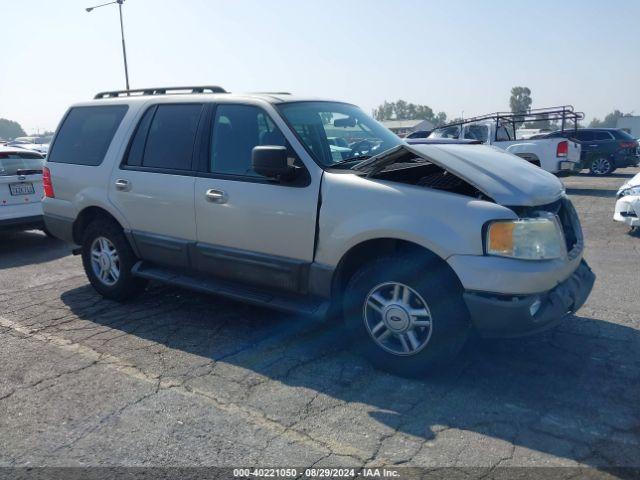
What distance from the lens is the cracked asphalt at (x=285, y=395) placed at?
2982 millimetres

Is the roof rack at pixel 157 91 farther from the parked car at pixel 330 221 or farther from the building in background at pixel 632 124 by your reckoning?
the building in background at pixel 632 124

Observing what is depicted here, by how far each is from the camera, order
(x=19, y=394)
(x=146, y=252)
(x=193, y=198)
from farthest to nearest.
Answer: (x=146, y=252) → (x=193, y=198) → (x=19, y=394)

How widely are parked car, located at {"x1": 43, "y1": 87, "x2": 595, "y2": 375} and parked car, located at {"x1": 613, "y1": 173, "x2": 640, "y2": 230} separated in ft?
14.8

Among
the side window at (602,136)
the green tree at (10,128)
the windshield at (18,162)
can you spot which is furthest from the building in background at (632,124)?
the green tree at (10,128)

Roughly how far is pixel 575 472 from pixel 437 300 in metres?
1.22

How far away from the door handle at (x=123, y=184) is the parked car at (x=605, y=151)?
1694cm

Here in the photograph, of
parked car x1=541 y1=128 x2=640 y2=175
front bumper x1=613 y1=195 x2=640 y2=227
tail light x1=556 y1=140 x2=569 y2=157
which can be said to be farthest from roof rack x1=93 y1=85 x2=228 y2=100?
parked car x1=541 y1=128 x2=640 y2=175

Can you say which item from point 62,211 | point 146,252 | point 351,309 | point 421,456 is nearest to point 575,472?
point 421,456

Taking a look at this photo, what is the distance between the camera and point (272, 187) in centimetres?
419

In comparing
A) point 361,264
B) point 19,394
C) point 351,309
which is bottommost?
point 19,394

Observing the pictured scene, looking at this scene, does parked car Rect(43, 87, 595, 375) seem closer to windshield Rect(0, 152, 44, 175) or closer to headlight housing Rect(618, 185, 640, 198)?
windshield Rect(0, 152, 44, 175)

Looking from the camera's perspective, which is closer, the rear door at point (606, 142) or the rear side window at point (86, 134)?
the rear side window at point (86, 134)

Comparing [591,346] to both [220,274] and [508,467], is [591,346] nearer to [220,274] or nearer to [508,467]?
[508,467]

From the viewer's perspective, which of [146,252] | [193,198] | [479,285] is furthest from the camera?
[146,252]
